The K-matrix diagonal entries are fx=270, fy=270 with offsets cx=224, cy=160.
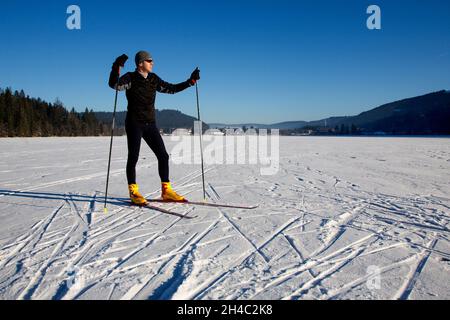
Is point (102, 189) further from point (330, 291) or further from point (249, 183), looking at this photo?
point (330, 291)

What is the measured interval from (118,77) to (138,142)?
0.97 m

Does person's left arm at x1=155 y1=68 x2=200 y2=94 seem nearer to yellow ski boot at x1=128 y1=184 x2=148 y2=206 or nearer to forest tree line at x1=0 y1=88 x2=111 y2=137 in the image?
yellow ski boot at x1=128 y1=184 x2=148 y2=206

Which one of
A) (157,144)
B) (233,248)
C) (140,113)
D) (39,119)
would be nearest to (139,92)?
(140,113)

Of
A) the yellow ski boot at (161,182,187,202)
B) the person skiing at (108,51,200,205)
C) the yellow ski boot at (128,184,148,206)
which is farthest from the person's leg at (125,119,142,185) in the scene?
the yellow ski boot at (161,182,187,202)

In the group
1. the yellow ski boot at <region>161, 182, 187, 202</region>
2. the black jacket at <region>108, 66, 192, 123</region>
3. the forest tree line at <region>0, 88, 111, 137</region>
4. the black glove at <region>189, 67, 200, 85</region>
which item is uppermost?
the forest tree line at <region>0, 88, 111, 137</region>

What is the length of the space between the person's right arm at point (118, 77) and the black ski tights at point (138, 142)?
505 mm

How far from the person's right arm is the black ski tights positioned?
0.51 meters

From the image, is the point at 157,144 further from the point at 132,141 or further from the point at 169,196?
the point at 169,196

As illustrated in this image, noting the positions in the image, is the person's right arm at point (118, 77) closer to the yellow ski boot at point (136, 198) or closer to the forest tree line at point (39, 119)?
the yellow ski boot at point (136, 198)

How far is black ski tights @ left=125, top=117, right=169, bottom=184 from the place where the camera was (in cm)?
405

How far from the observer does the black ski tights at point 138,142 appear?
4.05 meters

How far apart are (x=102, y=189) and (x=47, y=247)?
9.66 ft

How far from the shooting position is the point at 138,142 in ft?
13.5

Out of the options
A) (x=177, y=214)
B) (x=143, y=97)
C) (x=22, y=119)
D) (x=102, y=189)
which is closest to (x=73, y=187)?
(x=102, y=189)
